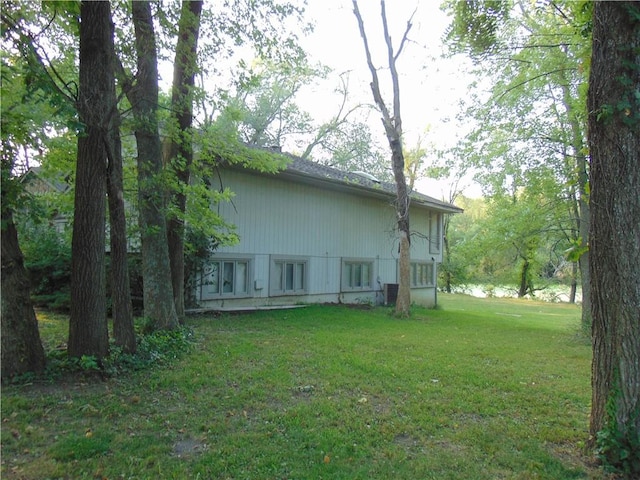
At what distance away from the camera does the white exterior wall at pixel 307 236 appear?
41.9 feet

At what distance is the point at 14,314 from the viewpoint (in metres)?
4.74

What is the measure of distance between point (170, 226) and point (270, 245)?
199 inches

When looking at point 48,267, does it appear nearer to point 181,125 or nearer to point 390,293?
point 181,125

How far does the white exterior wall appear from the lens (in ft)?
41.9

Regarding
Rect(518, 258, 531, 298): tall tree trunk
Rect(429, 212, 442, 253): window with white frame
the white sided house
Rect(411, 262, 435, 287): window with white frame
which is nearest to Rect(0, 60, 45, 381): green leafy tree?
the white sided house

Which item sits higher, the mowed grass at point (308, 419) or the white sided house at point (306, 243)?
the white sided house at point (306, 243)

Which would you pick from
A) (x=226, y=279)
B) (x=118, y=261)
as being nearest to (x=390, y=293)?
(x=226, y=279)

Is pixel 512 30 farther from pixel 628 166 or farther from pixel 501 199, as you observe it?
pixel 628 166

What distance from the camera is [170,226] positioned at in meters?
8.85

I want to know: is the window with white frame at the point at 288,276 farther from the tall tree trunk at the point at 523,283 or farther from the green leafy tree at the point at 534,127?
the tall tree trunk at the point at 523,283

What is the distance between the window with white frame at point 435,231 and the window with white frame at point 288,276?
8.75 m

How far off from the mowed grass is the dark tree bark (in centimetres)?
666

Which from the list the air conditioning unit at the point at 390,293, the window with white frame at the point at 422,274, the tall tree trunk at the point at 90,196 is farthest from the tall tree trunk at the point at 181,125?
the window with white frame at the point at 422,274

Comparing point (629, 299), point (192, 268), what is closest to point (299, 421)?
point (629, 299)
